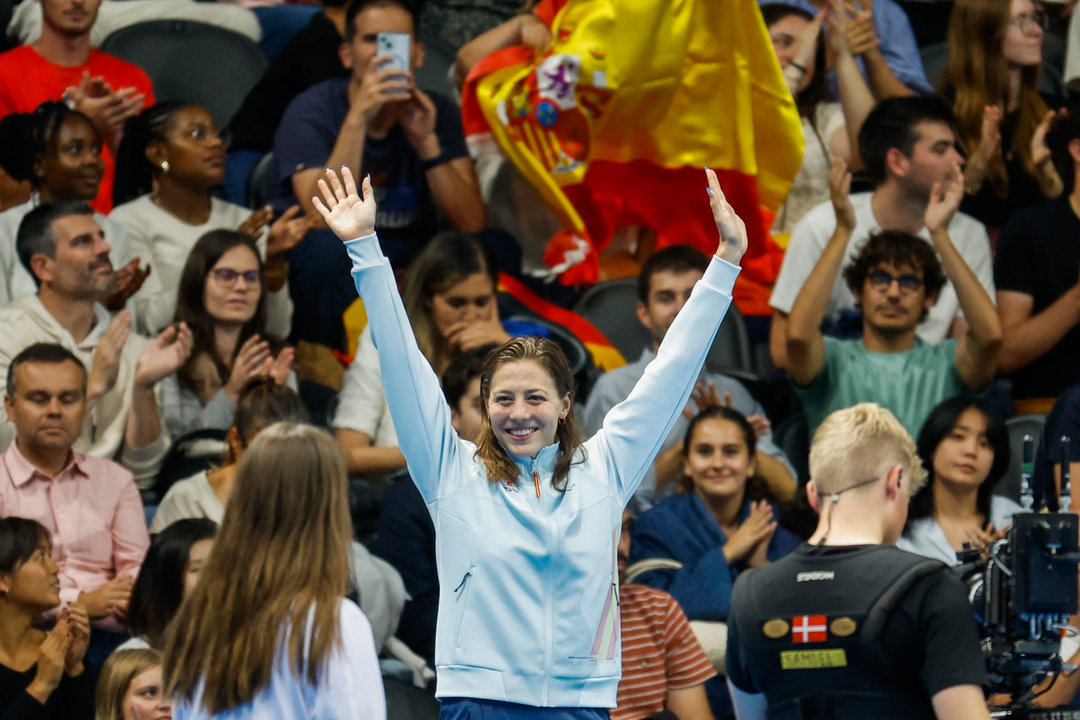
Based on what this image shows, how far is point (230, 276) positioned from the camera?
231 inches

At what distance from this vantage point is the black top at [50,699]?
14.3ft

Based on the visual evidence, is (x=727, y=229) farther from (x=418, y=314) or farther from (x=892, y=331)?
(x=892, y=331)

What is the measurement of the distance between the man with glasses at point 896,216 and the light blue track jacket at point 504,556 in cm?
316

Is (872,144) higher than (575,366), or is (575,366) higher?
(872,144)

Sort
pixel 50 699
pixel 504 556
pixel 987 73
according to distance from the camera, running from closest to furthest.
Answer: pixel 504 556 < pixel 50 699 < pixel 987 73

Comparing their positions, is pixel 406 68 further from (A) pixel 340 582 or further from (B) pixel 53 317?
(A) pixel 340 582

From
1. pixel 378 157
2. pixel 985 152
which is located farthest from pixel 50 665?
pixel 985 152

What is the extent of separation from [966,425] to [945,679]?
2332 mm

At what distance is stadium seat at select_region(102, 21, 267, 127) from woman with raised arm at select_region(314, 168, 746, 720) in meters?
4.41

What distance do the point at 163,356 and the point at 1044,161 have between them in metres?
3.74

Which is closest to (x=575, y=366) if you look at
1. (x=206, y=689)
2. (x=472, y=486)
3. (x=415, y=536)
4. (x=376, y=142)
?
(x=415, y=536)

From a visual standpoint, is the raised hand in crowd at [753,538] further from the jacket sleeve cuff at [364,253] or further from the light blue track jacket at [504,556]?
the jacket sleeve cuff at [364,253]

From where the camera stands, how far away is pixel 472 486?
313 cm

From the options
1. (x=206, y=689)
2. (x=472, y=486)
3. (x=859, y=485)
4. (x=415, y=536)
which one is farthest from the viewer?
(x=415, y=536)
